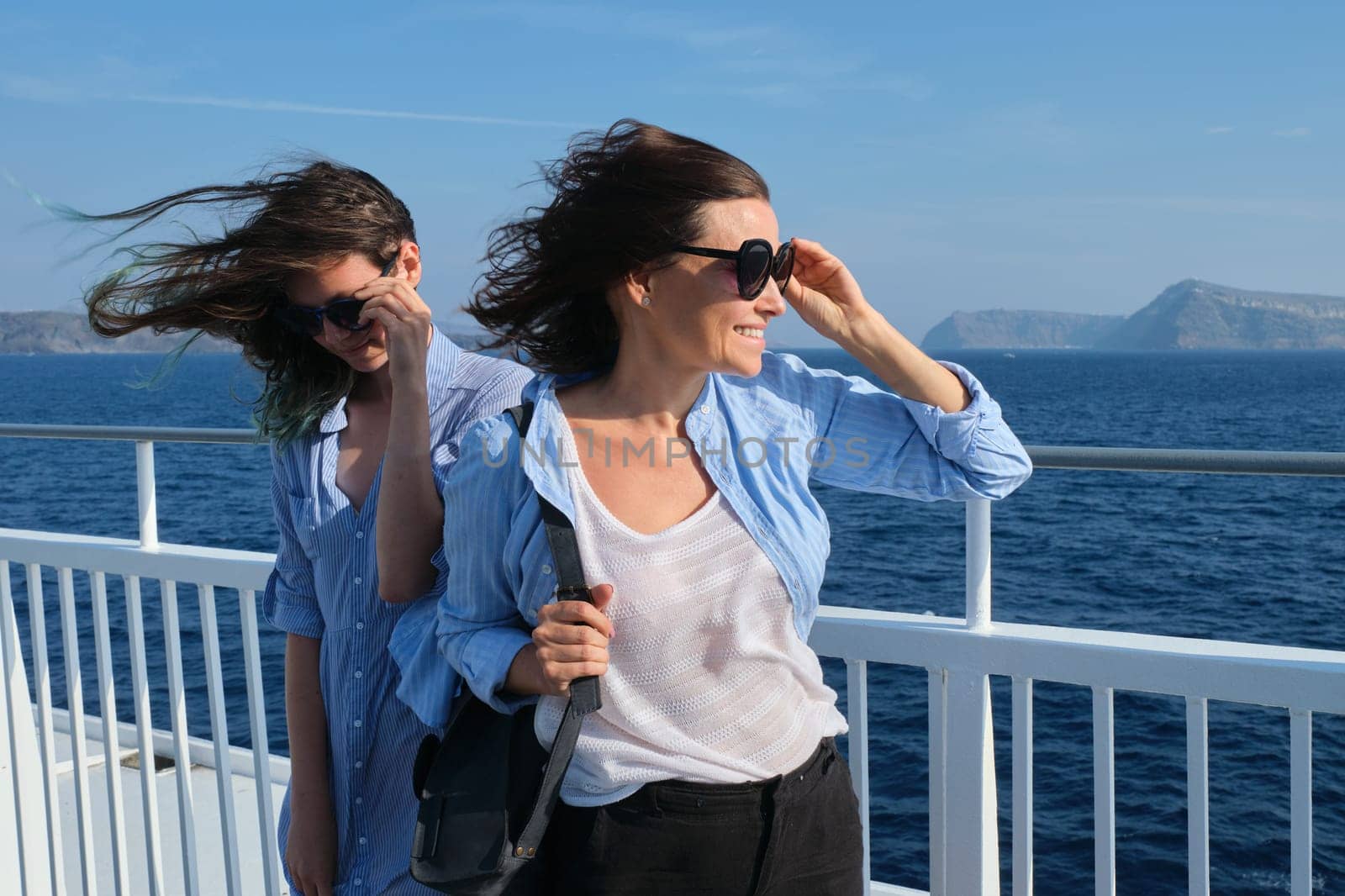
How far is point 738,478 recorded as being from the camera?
5.15 feet

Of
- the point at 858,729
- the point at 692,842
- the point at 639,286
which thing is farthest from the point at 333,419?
the point at 858,729

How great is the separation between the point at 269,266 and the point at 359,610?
1.76 ft

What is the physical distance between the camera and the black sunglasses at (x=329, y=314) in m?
1.73

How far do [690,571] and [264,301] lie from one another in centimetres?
82

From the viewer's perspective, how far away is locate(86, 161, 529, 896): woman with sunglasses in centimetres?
174

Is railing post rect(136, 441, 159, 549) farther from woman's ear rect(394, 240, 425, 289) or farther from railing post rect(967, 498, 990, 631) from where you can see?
railing post rect(967, 498, 990, 631)

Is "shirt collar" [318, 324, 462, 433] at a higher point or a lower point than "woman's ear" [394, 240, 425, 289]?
lower

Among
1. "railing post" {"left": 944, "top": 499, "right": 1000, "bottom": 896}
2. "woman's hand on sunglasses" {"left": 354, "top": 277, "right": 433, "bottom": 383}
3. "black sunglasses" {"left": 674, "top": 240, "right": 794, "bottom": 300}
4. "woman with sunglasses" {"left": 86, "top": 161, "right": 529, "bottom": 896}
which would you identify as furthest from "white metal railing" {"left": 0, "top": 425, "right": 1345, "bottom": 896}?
"woman's hand on sunglasses" {"left": 354, "top": 277, "right": 433, "bottom": 383}

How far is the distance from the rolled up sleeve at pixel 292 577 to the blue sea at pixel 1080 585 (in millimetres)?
265

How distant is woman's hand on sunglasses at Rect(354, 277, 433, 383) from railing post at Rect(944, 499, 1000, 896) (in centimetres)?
110

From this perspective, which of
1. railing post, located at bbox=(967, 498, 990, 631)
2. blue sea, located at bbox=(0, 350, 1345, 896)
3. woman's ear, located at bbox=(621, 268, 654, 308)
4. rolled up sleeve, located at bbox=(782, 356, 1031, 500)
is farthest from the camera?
blue sea, located at bbox=(0, 350, 1345, 896)

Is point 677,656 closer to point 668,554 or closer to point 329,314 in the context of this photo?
point 668,554

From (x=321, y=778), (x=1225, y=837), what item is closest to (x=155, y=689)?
(x=1225, y=837)

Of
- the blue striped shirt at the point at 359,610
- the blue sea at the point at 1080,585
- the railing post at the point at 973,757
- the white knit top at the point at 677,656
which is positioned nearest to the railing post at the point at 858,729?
the railing post at the point at 973,757
